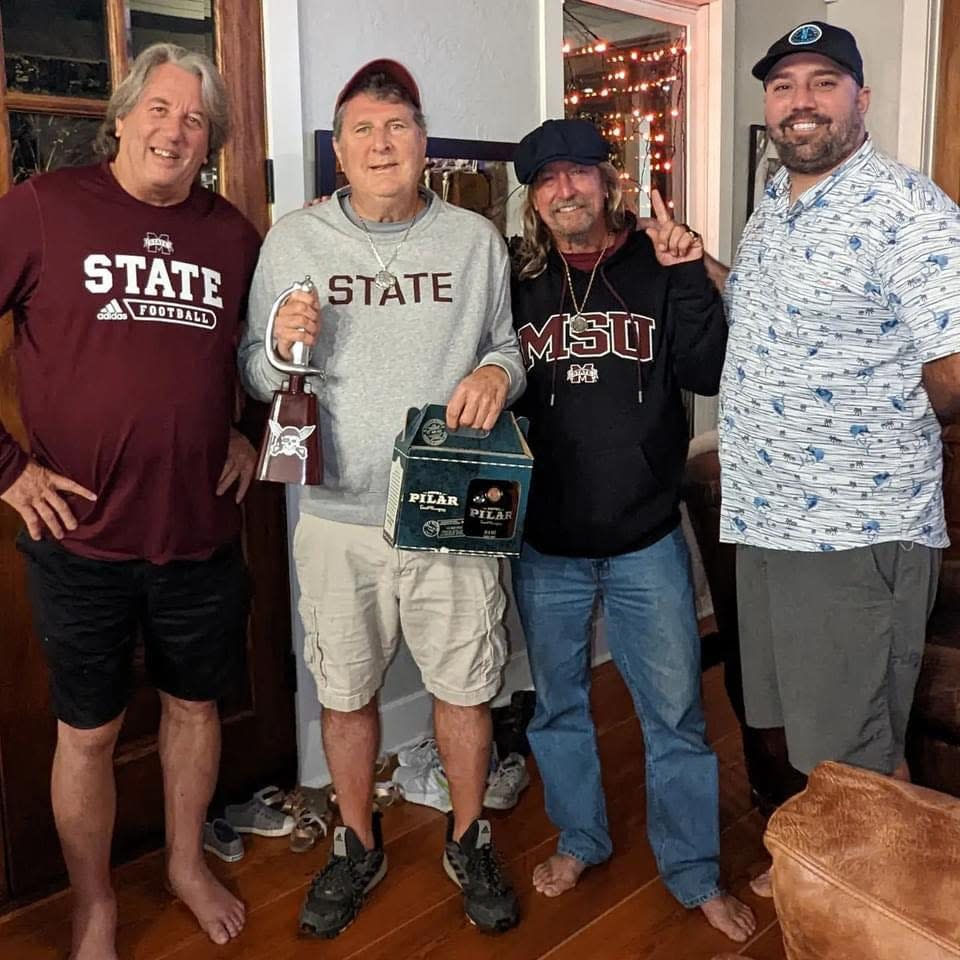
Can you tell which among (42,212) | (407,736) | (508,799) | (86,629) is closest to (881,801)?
(86,629)

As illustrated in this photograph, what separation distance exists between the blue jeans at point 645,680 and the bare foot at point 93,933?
0.89m

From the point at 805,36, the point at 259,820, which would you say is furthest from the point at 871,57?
the point at 259,820

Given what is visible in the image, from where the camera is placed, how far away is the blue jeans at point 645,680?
78.2 inches

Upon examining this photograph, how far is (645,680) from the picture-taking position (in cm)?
204

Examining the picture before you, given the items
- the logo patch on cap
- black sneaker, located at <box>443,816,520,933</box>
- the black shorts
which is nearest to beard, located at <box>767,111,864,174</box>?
the logo patch on cap

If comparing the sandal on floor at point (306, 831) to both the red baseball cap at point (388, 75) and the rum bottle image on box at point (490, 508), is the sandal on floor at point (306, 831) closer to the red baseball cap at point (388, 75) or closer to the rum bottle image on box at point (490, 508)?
the rum bottle image on box at point (490, 508)

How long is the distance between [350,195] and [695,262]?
0.65 m

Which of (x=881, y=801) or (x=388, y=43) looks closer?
(x=881, y=801)

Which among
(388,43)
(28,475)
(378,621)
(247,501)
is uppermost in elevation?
(388,43)

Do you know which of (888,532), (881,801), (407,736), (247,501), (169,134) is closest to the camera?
(881,801)

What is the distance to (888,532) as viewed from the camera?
1.65 m

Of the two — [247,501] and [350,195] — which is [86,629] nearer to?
[247,501]

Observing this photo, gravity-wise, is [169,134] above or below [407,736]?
above

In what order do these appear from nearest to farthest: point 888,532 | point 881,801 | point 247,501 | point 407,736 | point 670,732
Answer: point 881,801 < point 888,532 < point 670,732 < point 247,501 < point 407,736
